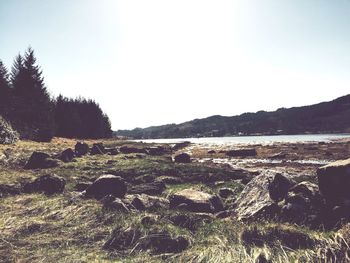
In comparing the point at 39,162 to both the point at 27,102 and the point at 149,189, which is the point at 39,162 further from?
the point at 27,102

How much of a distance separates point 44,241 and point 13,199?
525 centimetres

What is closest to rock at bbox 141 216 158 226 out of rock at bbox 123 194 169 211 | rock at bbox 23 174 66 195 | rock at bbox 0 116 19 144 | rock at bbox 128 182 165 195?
rock at bbox 123 194 169 211

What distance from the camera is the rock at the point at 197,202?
11.1 metres

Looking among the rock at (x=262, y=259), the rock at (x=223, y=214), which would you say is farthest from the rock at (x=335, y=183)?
the rock at (x=262, y=259)

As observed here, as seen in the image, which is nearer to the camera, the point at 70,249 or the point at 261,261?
the point at 261,261

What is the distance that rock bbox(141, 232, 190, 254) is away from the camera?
7.79 m

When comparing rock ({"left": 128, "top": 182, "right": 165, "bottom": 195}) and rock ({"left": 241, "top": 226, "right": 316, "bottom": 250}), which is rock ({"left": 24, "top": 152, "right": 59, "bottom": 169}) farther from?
rock ({"left": 241, "top": 226, "right": 316, "bottom": 250})

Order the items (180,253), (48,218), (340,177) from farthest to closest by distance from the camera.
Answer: (48,218)
(340,177)
(180,253)

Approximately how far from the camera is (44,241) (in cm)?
836

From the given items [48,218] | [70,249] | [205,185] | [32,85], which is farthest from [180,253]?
[32,85]

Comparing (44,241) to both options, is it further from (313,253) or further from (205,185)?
(205,185)

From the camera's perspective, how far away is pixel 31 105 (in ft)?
198

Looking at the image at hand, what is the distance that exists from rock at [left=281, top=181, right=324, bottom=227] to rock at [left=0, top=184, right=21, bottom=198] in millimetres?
11047

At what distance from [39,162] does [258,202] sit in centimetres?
1753
